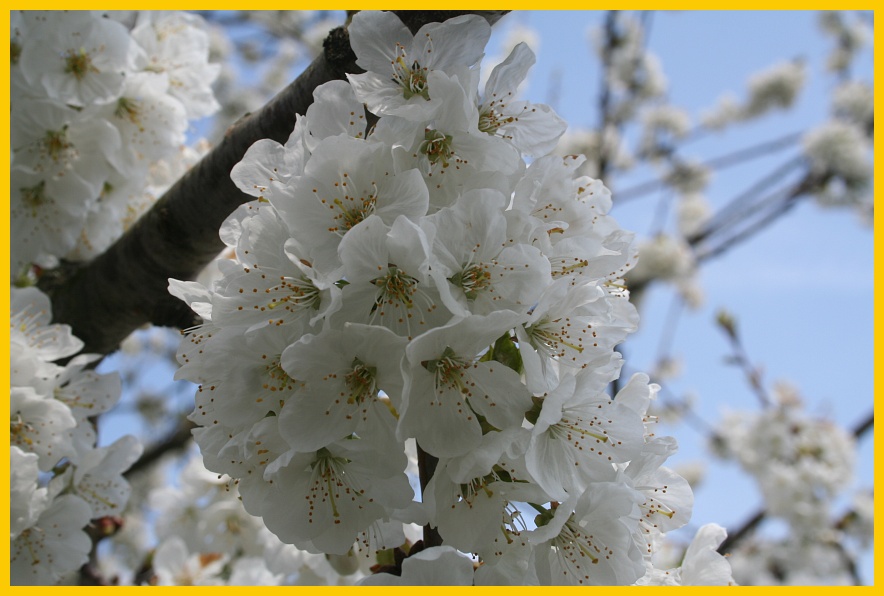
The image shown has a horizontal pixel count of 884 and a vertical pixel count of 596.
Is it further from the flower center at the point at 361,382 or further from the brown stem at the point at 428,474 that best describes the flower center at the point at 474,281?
the brown stem at the point at 428,474

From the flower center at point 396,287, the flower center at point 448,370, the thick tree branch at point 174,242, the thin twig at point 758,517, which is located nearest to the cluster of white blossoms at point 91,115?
the thick tree branch at point 174,242

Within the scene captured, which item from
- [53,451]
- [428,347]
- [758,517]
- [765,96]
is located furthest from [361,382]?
[765,96]

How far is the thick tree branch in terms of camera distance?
158cm

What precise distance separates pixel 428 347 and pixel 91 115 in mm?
1715

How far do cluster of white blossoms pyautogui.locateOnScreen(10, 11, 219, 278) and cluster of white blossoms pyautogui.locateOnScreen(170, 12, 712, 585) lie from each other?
1.18 meters

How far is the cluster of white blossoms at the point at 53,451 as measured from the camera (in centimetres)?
182

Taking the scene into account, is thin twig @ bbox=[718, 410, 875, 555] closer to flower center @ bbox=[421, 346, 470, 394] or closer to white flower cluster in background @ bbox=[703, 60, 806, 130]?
flower center @ bbox=[421, 346, 470, 394]

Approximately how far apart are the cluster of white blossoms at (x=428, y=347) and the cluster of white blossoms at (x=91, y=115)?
1.18 metres

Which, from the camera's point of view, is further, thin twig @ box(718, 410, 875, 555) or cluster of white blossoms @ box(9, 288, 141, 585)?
thin twig @ box(718, 410, 875, 555)

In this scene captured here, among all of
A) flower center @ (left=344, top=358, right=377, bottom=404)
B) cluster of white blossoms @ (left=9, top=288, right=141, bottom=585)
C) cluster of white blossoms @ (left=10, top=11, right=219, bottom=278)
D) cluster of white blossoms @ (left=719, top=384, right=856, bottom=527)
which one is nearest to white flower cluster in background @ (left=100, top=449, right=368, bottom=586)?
cluster of white blossoms @ (left=9, top=288, right=141, bottom=585)

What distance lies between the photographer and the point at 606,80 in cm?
594

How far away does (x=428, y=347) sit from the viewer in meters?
1.12

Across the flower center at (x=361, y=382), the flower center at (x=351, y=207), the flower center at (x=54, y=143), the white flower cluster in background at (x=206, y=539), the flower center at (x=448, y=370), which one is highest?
the flower center at (x=54, y=143)

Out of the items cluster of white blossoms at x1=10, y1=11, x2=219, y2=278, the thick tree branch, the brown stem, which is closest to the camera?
the brown stem
